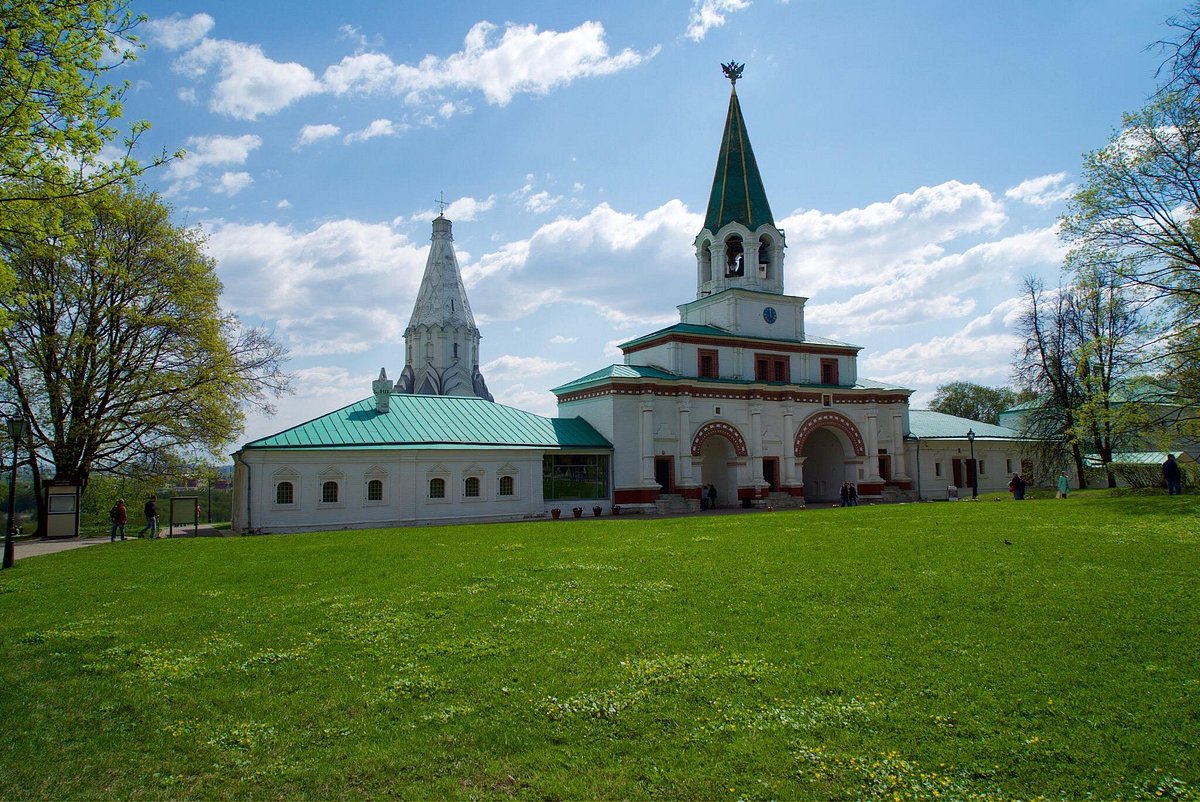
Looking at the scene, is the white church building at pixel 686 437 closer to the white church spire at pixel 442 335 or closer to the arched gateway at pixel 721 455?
the arched gateway at pixel 721 455

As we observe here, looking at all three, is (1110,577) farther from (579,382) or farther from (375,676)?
(579,382)

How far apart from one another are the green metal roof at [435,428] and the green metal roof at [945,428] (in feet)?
73.6

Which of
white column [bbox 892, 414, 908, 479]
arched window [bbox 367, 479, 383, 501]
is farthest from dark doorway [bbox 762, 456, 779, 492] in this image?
arched window [bbox 367, 479, 383, 501]

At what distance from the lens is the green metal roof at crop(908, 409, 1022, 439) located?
149 ft

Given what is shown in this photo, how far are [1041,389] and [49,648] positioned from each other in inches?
1688

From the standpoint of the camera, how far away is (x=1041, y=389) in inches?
1550

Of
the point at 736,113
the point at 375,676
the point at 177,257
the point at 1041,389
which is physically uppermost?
the point at 736,113

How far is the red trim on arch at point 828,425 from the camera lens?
4019 cm

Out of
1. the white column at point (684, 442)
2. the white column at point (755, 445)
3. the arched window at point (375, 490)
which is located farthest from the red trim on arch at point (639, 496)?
the arched window at point (375, 490)

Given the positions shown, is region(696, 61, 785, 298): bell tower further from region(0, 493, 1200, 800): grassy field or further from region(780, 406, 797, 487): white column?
region(0, 493, 1200, 800): grassy field

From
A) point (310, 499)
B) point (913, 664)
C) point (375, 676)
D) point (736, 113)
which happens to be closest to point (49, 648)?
point (375, 676)

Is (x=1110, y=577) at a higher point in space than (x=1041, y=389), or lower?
lower

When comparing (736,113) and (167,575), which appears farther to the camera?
(736,113)

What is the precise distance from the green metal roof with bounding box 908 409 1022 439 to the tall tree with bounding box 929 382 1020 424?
814 inches
